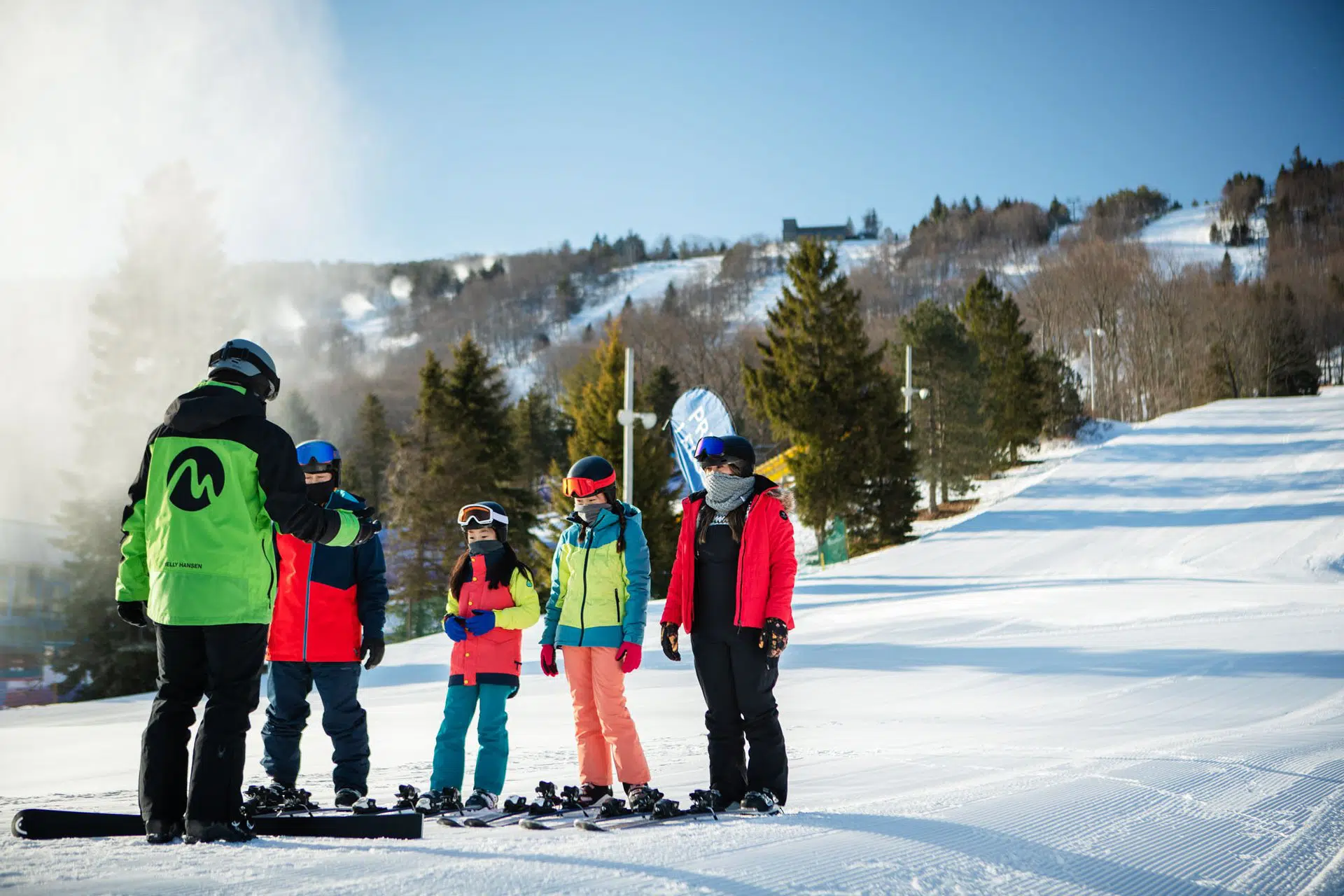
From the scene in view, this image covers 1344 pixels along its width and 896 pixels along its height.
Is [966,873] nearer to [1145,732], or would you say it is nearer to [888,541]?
[1145,732]

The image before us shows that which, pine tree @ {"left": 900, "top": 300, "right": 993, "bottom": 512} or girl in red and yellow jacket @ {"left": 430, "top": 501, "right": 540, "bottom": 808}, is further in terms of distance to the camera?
pine tree @ {"left": 900, "top": 300, "right": 993, "bottom": 512}

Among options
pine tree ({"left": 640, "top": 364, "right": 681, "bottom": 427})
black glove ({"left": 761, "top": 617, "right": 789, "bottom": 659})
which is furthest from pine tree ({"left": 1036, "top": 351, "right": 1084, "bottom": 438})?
black glove ({"left": 761, "top": 617, "right": 789, "bottom": 659})

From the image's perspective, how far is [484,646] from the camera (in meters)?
5.07

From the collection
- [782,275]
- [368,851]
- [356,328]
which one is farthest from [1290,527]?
[356,328]

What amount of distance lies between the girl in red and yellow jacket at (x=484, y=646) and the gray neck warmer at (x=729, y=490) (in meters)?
1.16

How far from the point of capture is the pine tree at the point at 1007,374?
3822 cm

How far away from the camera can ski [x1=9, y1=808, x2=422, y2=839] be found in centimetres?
368

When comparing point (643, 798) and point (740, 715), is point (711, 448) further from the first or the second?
point (643, 798)

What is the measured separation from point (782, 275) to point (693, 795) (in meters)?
177

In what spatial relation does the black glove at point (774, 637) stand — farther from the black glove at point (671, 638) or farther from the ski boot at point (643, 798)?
the ski boot at point (643, 798)

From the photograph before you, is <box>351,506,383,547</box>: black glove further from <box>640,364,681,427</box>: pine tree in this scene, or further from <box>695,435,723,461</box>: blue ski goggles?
<box>640,364,681,427</box>: pine tree

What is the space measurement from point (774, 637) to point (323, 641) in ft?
7.72

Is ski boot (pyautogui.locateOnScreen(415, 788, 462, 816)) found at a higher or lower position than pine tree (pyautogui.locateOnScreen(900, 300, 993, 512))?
lower

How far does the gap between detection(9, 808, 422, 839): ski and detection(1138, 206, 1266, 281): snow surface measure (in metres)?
118
